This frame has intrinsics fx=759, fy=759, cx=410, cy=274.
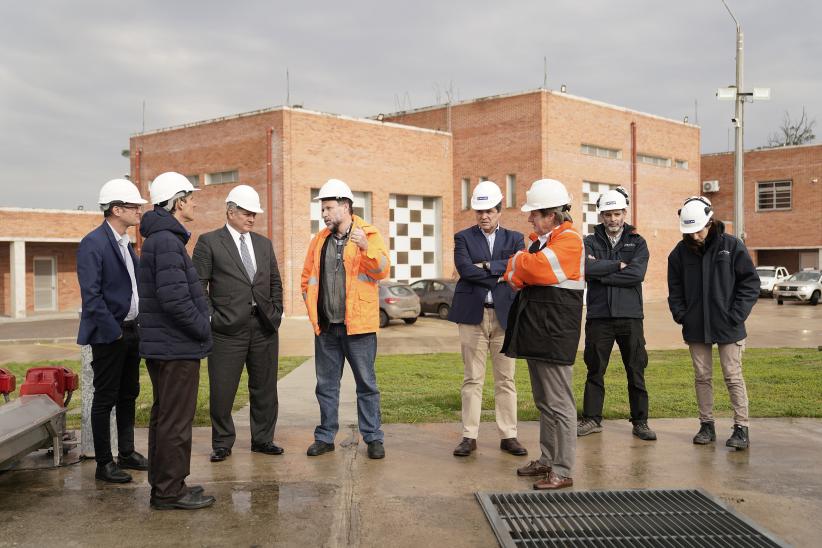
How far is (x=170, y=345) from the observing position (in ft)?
15.4

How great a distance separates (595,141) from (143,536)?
31654 mm

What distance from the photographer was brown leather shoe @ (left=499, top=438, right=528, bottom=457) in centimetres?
584

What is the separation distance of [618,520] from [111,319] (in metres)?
3.51

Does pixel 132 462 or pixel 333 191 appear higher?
pixel 333 191

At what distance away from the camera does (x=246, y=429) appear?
6883 mm

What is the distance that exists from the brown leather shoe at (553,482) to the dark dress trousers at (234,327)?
2200mm

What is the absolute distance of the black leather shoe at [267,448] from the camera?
589cm

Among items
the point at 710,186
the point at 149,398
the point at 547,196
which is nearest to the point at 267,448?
the point at 547,196

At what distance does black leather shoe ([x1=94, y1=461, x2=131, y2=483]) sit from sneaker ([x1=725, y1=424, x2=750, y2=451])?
450cm

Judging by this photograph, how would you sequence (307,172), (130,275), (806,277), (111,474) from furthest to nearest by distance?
(806,277)
(307,172)
(130,275)
(111,474)

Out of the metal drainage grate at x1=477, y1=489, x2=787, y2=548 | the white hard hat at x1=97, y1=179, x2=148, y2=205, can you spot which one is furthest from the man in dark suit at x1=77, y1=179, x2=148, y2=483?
the metal drainage grate at x1=477, y1=489, x2=787, y2=548

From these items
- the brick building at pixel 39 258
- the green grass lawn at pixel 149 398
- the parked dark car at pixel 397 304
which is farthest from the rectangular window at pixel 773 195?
the green grass lawn at pixel 149 398

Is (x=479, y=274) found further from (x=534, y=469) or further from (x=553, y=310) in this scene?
(x=534, y=469)

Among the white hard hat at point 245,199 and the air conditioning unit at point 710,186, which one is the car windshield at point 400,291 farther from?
the air conditioning unit at point 710,186
